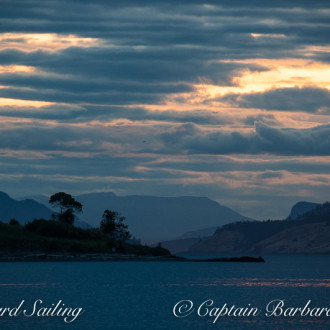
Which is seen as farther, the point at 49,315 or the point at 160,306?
the point at 160,306

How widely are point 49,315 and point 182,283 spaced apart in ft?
225

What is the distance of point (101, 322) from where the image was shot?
86.9m

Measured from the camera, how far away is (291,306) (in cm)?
10681

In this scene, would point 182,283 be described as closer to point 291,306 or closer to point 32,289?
point 32,289

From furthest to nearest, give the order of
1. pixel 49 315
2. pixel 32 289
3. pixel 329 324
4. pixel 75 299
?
pixel 32 289, pixel 75 299, pixel 49 315, pixel 329 324

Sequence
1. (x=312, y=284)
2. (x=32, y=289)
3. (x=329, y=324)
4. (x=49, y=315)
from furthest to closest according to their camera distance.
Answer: (x=312, y=284) < (x=32, y=289) < (x=49, y=315) < (x=329, y=324)

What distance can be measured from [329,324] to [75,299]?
148 feet

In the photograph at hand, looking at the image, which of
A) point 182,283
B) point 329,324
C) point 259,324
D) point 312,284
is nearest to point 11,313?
point 259,324

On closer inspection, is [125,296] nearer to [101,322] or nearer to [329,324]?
[101,322]

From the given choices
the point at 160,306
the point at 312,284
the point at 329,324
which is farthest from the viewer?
the point at 312,284

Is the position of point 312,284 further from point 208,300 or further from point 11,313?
point 11,313

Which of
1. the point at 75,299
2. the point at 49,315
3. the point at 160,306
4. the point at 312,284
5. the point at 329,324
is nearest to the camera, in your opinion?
the point at 329,324

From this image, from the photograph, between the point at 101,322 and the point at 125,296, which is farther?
the point at 125,296

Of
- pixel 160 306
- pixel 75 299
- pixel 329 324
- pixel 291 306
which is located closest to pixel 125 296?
pixel 75 299
